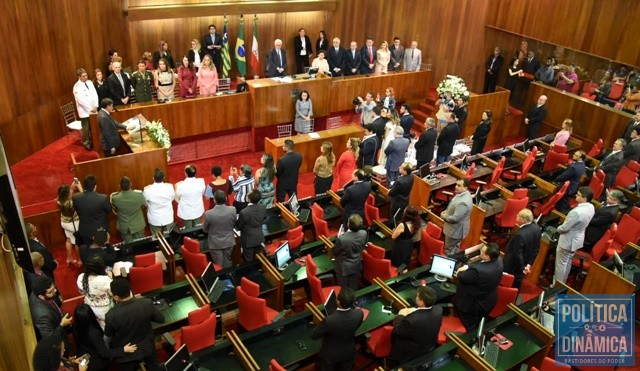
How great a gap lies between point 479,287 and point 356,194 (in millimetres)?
2265

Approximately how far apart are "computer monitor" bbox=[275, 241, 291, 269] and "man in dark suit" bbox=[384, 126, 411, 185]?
324 centimetres

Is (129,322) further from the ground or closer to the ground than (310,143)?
further from the ground

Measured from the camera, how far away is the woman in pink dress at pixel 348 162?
862 centimetres

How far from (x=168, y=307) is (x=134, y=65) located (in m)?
7.79

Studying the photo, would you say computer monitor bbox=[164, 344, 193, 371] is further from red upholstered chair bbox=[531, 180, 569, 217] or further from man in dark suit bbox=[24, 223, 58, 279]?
red upholstered chair bbox=[531, 180, 569, 217]

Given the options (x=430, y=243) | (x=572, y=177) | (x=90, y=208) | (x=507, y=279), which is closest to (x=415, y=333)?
(x=507, y=279)

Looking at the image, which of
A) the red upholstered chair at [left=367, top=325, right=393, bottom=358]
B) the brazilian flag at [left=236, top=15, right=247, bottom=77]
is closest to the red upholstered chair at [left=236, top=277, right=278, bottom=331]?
the red upholstered chair at [left=367, top=325, right=393, bottom=358]

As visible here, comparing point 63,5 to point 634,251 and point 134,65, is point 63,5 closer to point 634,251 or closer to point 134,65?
point 134,65

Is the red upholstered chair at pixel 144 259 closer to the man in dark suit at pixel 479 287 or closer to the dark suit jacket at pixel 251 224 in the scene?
the dark suit jacket at pixel 251 224

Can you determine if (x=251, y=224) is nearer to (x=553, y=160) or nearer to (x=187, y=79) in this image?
(x=187, y=79)

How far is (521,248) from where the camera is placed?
647 cm

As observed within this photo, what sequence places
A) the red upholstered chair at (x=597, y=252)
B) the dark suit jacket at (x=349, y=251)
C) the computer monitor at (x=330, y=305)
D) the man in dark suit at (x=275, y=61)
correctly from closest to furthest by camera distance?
the computer monitor at (x=330, y=305), the dark suit jacket at (x=349, y=251), the red upholstered chair at (x=597, y=252), the man in dark suit at (x=275, y=61)

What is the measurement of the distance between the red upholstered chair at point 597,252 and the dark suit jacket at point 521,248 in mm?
1306

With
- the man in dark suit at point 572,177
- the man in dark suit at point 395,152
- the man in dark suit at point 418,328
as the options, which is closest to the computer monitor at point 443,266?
the man in dark suit at point 418,328
